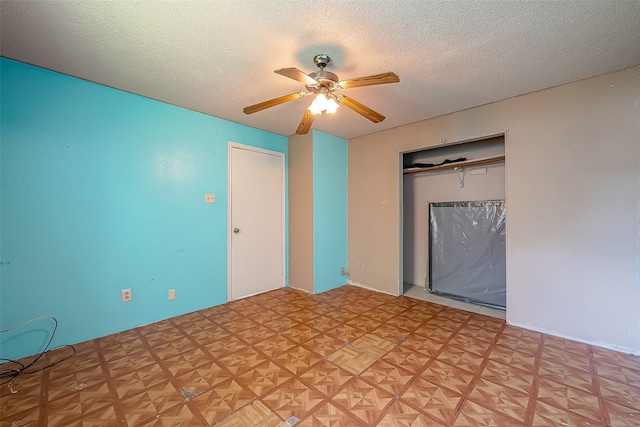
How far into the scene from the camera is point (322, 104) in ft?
6.46

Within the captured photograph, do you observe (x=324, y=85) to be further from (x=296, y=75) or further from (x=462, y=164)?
(x=462, y=164)

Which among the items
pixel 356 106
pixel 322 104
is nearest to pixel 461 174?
pixel 356 106

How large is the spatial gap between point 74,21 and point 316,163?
8.73 feet

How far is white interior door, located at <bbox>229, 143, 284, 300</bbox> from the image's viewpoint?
342 centimetres

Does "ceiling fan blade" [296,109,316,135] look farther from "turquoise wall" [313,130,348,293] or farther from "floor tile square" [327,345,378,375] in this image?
"floor tile square" [327,345,378,375]

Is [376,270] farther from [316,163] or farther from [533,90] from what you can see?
[533,90]

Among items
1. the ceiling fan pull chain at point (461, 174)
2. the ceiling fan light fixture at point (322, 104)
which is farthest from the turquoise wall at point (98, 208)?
the ceiling fan pull chain at point (461, 174)

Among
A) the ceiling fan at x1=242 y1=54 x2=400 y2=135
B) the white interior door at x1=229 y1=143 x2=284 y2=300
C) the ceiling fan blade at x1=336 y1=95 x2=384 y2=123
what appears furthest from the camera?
the white interior door at x1=229 y1=143 x2=284 y2=300

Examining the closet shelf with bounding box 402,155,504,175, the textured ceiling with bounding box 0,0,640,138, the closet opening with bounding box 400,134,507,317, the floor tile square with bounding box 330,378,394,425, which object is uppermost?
the textured ceiling with bounding box 0,0,640,138

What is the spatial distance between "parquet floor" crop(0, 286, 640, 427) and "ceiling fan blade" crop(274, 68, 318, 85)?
2.09 metres

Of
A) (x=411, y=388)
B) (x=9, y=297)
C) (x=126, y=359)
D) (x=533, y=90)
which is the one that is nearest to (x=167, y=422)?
(x=126, y=359)

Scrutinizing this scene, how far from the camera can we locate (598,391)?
5.54 ft

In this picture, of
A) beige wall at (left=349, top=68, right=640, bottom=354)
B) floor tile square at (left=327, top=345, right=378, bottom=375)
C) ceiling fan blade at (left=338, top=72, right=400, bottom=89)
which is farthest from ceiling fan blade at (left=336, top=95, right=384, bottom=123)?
floor tile square at (left=327, top=345, right=378, bottom=375)

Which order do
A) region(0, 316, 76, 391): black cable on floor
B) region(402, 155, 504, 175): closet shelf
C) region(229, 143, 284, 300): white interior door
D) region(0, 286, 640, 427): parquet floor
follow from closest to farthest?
region(0, 286, 640, 427): parquet floor < region(0, 316, 76, 391): black cable on floor < region(402, 155, 504, 175): closet shelf < region(229, 143, 284, 300): white interior door
